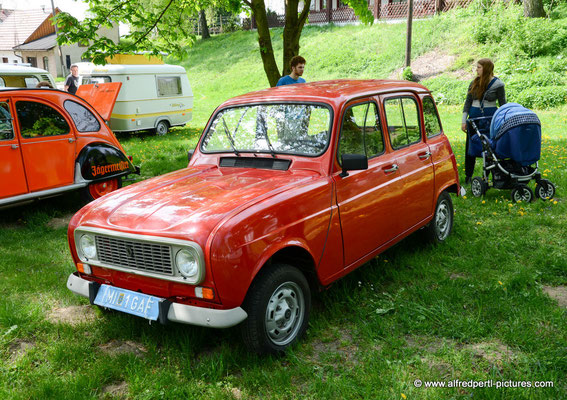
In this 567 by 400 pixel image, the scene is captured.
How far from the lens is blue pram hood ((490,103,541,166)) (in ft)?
23.2

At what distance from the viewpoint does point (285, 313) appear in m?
3.81

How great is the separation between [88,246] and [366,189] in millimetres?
2422

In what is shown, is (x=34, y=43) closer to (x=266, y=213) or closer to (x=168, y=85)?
(x=168, y=85)

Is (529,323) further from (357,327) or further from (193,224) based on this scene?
(193,224)

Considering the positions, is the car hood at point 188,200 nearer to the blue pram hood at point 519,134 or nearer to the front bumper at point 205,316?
the front bumper at point 205,316

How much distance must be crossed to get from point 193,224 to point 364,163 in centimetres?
158

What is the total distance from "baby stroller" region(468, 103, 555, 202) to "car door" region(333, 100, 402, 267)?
3165 mm

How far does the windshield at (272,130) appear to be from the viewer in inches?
173

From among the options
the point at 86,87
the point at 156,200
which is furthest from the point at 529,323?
the point at 86,87

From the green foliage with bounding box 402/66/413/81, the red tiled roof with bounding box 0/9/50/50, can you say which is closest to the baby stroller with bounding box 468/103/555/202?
the green foliage with bounding box 402/66/413/81

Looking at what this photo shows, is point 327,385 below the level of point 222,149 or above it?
below

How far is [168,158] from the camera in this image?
→ 481 inches

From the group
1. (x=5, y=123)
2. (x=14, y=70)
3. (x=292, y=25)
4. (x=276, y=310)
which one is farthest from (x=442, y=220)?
(x=14, y=70)

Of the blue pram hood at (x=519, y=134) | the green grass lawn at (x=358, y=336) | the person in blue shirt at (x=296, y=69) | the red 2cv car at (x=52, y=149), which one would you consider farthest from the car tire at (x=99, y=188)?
the blue pram hood at (x=519, y=134)
